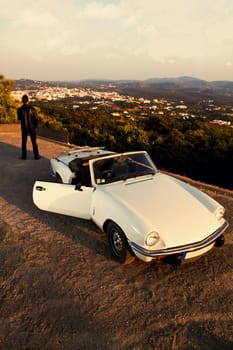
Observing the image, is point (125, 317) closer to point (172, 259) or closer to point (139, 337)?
point (139, 337)

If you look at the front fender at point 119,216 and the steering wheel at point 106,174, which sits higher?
the steering wheel at point 106,174

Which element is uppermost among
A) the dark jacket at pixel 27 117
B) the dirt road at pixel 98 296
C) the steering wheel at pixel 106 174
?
the dark jacket at pixel 27 117

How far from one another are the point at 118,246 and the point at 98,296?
78 centimetres

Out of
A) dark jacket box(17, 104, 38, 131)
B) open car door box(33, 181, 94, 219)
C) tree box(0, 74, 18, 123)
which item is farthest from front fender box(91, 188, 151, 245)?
tree box(0, 74, 18, 123)

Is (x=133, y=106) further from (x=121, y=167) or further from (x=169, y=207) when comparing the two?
(x=169, y=207)

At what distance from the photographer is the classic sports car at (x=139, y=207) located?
3328 millimetres

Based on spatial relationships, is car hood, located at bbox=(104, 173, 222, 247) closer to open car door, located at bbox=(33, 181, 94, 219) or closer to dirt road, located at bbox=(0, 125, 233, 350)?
open car door, located at bbox=(33, 181, 94, 219)

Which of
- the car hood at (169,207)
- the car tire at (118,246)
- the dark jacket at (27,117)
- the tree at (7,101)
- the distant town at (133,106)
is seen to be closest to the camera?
the car hood at (169,207)

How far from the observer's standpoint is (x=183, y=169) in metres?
17.9

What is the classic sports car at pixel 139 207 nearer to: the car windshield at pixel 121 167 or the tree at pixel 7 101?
the car windshield at pixel 121 167

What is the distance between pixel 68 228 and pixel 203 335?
2.86 meters

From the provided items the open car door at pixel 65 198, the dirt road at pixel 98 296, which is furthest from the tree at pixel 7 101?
the dirt road at pixel 98 296

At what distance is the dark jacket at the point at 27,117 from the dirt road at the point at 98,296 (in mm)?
4605

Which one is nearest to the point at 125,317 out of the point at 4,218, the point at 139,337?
the point at 139,337
